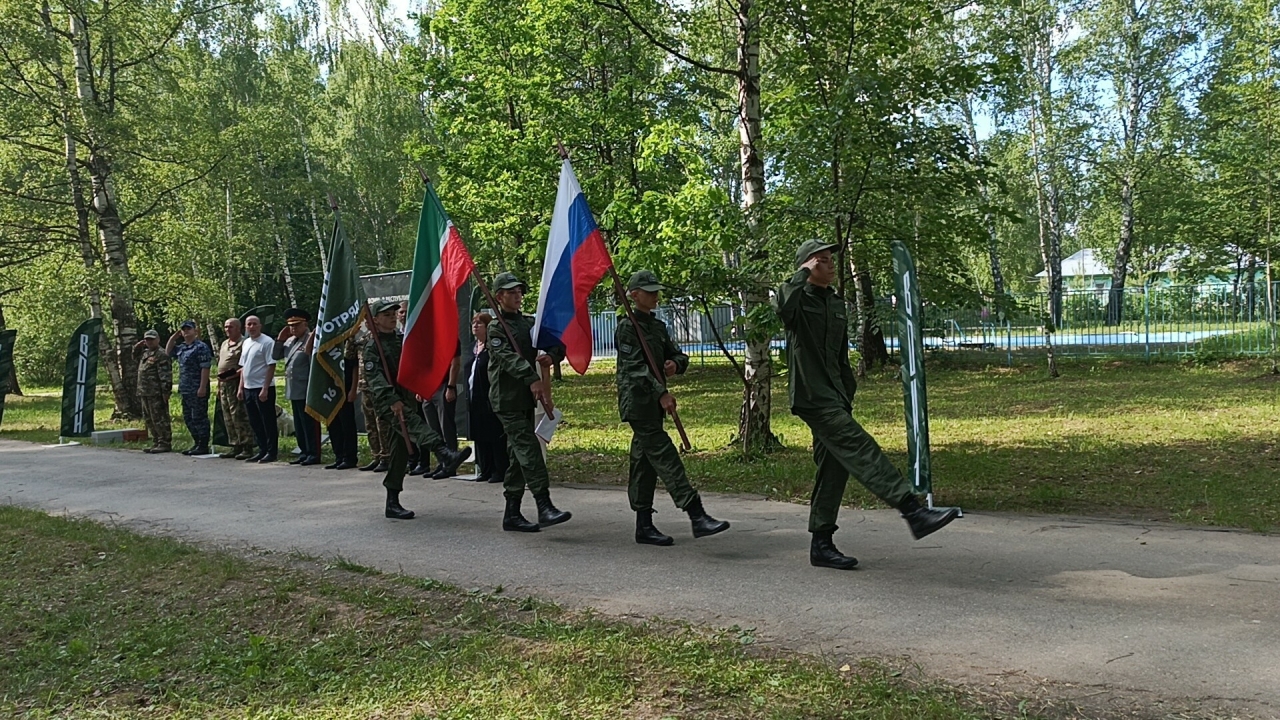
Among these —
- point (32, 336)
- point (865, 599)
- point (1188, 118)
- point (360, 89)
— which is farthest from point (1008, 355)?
point (32, 336)

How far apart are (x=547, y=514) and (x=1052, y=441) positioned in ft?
22.1

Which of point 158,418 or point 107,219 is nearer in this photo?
point 158,418

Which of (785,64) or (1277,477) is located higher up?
(785,64)

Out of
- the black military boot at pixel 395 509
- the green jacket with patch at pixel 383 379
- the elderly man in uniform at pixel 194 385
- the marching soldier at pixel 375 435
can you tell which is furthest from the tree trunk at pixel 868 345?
the black military boot at pixel 395 509

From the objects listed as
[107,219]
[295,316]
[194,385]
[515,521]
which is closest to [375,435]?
[295,316]

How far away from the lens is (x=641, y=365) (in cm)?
672

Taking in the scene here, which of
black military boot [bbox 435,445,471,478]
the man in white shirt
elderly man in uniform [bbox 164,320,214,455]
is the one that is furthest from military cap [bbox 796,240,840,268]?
elderly man in uniform [bbox 164,320,214,455]

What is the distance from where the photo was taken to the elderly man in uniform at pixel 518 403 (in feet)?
23.3

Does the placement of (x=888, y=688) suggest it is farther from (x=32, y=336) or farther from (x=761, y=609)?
(x=32, y=336)

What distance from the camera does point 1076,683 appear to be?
380 cm

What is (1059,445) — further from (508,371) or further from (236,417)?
(236,417)

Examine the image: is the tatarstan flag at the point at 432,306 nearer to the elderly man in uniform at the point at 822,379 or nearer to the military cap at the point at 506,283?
the military cap at the point at 506,283

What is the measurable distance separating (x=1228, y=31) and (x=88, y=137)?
109 feet

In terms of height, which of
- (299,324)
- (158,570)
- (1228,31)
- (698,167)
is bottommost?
(158,570)
